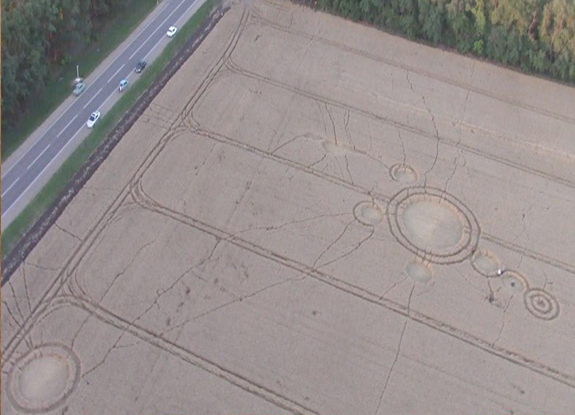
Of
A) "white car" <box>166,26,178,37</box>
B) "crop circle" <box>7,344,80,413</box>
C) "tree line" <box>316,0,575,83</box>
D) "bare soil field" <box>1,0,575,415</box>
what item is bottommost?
"crop circle" <box>7,344,80,413</box>

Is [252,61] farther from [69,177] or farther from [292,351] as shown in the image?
[292,351]

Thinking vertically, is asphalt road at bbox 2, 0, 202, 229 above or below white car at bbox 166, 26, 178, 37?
below

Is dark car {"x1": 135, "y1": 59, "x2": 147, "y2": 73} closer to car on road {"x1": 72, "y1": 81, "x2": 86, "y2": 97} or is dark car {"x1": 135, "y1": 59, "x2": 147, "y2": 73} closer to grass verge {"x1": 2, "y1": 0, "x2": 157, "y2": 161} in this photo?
grass verge {"x1": 2, "y1": 0, "x2": 157, "y2": 161}

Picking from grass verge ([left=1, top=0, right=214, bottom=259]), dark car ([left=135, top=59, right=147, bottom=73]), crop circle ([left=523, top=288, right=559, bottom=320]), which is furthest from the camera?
dark car ([left=135, top=59, right=147, bottom=73])

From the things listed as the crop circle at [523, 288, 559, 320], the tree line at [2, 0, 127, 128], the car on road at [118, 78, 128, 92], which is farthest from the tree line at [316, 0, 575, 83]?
the tree line at [2, 0, 127, 128]

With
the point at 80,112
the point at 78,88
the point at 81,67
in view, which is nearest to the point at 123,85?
the point at 78,88

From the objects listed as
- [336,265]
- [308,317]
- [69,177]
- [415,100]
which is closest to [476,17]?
[415,100]

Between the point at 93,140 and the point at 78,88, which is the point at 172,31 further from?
the point at 93,140
